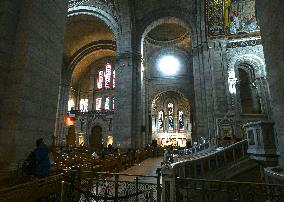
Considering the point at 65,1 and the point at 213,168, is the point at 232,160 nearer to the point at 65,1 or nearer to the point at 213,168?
the point at 213,168

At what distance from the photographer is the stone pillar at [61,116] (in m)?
24.9

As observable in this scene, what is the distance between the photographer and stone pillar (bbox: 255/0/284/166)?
5.22 metres

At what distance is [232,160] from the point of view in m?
8.34

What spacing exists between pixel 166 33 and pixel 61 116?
50.2 ft

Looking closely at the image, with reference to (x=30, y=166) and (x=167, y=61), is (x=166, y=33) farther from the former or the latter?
(x=30, y=166)

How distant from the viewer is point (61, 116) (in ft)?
85.3

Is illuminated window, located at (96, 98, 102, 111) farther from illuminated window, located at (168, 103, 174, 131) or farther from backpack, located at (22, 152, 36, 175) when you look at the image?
backpack, located at (22, 152, 36, 175)

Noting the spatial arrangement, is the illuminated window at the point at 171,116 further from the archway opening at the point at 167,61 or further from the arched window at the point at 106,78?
the arched window at the point at 106,78

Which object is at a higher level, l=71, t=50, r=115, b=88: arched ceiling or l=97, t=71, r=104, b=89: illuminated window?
l=71, t=50, r=115, b=88: arched ceiling

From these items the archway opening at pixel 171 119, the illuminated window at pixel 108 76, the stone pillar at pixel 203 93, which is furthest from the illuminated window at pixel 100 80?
the stone pillar at pixel 203 93

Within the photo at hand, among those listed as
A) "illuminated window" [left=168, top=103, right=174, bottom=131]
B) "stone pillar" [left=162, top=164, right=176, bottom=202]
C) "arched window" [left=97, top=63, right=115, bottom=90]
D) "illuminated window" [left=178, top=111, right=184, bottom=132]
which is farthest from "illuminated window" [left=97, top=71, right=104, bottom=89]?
"stone pillar" [left=162, top=164, right=176, bottom=202]

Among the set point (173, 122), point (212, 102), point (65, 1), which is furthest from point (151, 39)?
point (65, 1)

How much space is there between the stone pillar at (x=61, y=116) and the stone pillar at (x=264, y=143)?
70.2 ft

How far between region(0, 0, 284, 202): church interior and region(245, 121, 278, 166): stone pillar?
34mm
